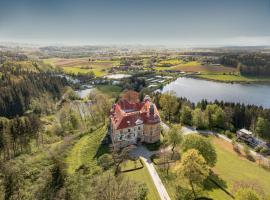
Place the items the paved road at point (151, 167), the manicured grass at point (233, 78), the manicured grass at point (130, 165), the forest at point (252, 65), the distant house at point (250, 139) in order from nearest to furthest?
the paved road at point (151, 167), the manicured grass at point (130, 165), the distant house at point (250, 139), the manicured grass at point (233, 78), the forest at point (252, 65)

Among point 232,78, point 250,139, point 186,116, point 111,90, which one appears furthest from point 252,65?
point 250,139

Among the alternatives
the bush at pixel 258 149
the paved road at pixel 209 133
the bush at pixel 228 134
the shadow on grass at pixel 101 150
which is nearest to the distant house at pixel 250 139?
the bush at pixel 228 134

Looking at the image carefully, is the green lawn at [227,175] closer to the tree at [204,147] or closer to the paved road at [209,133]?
the tree at [204,147]

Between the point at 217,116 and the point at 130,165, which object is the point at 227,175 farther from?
the point at 217,116

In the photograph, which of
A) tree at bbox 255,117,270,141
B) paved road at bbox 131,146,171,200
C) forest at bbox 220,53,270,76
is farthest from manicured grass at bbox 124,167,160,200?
forest at bbox 220,53,270,76

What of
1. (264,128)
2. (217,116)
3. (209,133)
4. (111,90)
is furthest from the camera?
(111,90)

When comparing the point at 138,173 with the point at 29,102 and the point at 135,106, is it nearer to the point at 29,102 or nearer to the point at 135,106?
the point at 135,106
